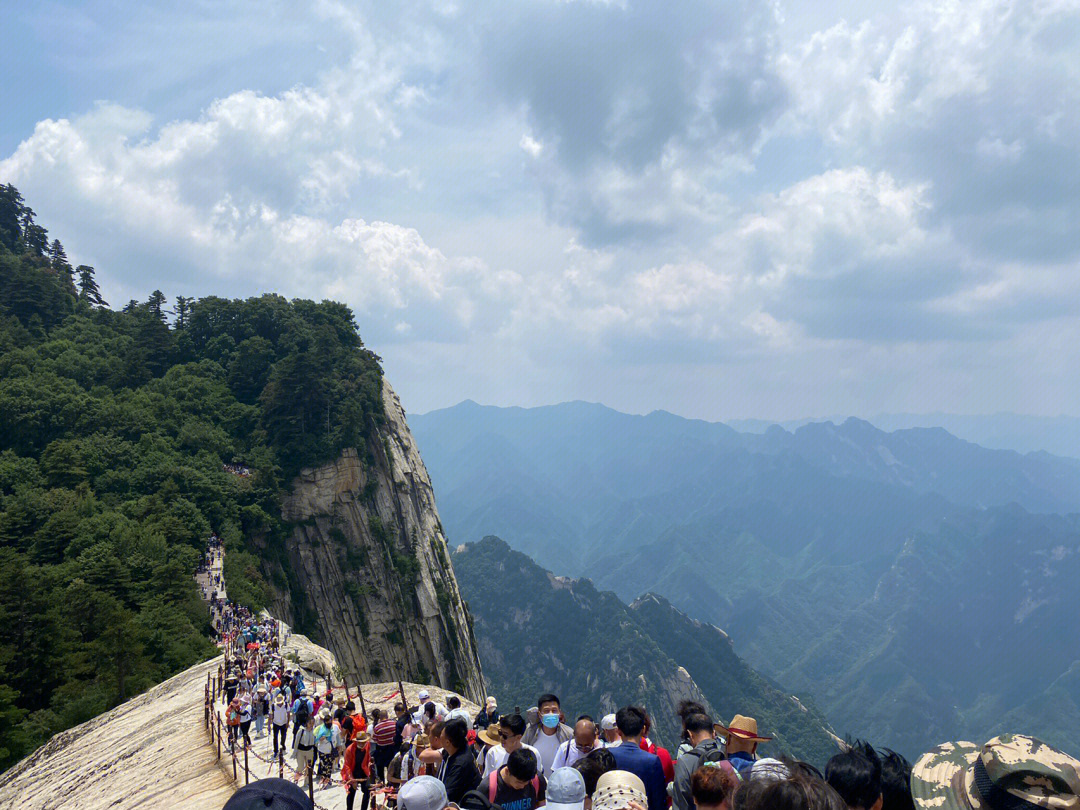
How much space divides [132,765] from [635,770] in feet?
51.6

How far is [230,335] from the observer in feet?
224

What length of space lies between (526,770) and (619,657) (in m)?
166

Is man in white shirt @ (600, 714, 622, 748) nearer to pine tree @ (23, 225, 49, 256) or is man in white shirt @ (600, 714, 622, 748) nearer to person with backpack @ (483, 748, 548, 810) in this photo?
person with backpack @ (483, 748, 548, 810)

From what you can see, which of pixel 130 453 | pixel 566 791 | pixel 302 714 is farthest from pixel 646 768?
pixel 130 453

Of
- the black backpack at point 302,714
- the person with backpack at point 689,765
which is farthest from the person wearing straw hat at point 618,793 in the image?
the black backpack at point 302,714

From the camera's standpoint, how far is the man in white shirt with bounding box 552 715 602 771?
24.2 ft

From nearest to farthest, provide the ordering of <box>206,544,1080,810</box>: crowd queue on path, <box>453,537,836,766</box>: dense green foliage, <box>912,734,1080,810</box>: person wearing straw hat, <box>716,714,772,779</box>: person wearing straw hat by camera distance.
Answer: <box>912,734,1080,810</box>: person wearing straw hat < <box>206,544,1080,810</box>: crowd queue on path < <box>716,714,772,779</box>: person wearing straw hat < <box>453,537,836,766</box>: dense green foliage

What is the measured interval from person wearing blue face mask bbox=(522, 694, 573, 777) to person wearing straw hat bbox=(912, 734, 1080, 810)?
476cm

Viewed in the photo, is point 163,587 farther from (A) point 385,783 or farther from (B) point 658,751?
(B) point 658,751

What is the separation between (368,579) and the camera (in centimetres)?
5272

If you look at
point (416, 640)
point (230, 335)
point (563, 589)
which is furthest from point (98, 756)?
point (563, 589)

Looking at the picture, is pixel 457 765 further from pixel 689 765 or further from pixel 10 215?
pixel 10 215

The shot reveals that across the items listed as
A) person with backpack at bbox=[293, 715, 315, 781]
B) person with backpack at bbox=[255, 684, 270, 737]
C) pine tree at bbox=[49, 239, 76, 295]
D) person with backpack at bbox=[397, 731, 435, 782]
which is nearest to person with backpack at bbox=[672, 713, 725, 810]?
person with backpack at bbox=[397, 731, 435, 782]

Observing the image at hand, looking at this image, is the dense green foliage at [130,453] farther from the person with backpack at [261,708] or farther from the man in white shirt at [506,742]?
the man in white shirt at [506,742]
